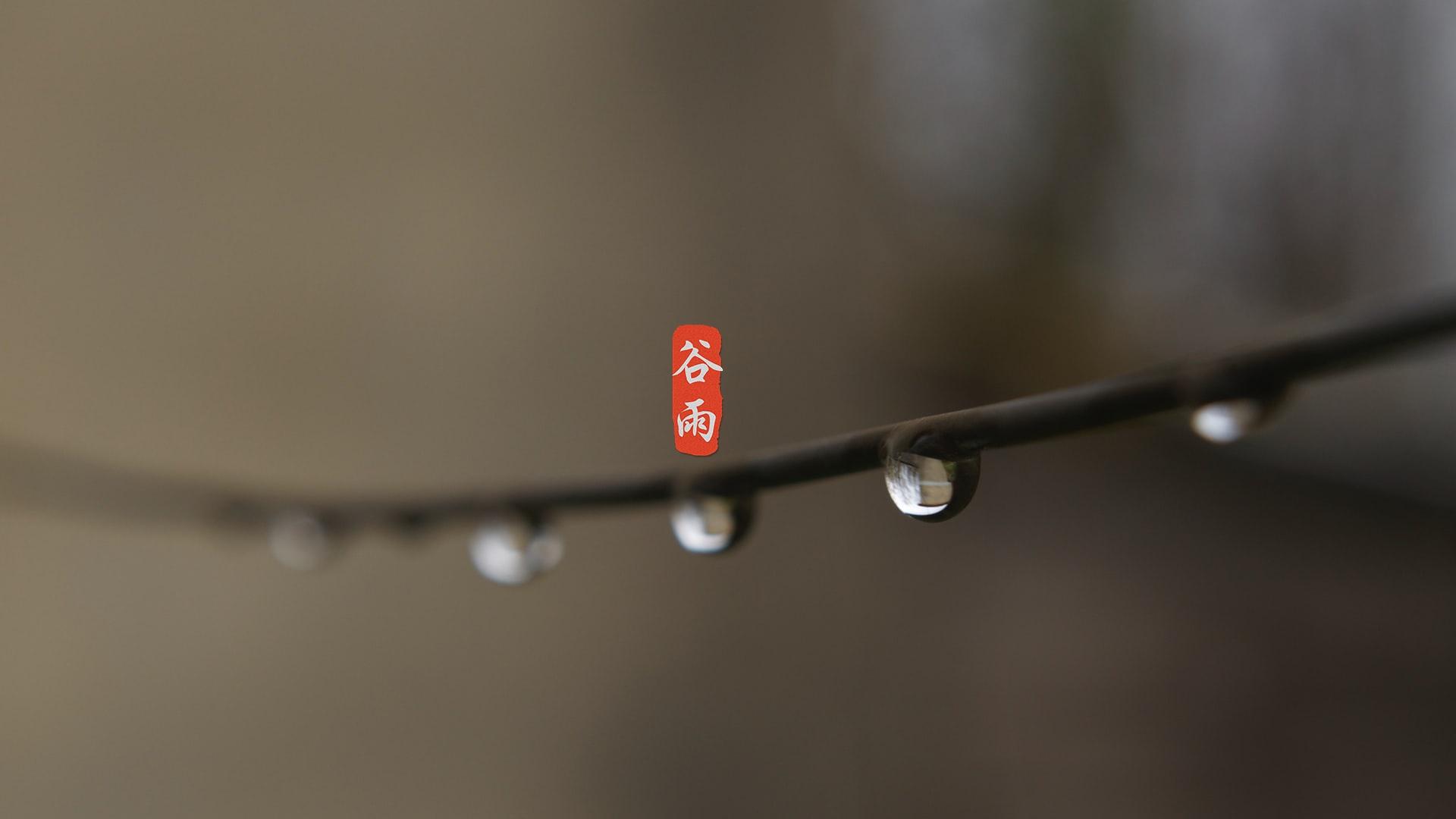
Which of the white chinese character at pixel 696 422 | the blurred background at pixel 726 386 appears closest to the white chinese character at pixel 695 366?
the white chinese character at pixel 696 422

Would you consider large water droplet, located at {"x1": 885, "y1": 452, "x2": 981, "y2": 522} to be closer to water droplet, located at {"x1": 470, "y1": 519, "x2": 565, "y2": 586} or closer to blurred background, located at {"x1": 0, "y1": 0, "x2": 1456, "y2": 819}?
water droplet, located at {"x1": 470, "y1": 519, "x2": 565, "y2": 586}

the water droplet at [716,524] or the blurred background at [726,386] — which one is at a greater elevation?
the blurred background at [726,386]

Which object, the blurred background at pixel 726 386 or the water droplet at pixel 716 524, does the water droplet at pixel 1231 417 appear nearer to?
the water droplet at pixel 716 524

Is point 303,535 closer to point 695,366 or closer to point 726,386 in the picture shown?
point 695,366

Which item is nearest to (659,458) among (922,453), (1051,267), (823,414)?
(823,414)

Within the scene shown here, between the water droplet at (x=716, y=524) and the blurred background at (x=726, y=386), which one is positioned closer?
the water droplet at (x=716, y=524)

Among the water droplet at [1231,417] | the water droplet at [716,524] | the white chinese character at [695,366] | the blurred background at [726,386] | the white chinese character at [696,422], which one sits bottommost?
the water droplet at [1231,417]
